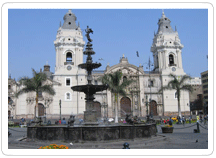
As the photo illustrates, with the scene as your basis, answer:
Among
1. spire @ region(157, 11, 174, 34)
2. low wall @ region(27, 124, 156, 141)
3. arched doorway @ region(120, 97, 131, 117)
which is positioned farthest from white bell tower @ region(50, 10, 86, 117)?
low wall @ region(27, 124, 156, 141)

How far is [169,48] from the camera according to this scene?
50719 mm

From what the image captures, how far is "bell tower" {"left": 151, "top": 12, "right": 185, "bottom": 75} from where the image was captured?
1959 inches

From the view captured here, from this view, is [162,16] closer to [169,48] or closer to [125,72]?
[169,48]

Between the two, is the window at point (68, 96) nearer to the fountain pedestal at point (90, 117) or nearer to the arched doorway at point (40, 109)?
the arched doorway at point (40, 109)

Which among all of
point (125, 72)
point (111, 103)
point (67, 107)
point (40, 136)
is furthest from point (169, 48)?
point (40, 136)

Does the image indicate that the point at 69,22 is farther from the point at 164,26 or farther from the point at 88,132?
the point at 88,132

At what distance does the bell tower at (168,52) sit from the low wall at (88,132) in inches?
1532

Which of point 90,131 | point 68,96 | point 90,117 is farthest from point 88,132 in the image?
point 68,96

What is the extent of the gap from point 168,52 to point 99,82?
16.5 meters

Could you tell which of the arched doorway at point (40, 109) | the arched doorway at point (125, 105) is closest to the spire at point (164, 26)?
the arched doorway at point (125, 105)

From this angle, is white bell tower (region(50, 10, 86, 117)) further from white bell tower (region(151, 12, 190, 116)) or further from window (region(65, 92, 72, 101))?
white bell tower (region(151, 12, 190, 116))

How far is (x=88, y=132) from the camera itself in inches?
428
